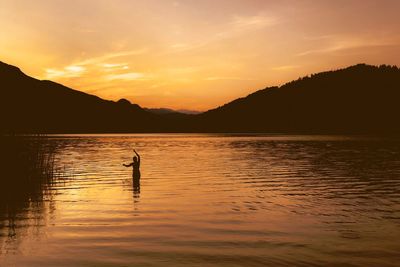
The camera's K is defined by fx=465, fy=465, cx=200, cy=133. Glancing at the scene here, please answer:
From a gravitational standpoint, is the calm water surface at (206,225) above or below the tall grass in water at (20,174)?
below

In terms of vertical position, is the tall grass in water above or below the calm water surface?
above

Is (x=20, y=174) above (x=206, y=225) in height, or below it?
above

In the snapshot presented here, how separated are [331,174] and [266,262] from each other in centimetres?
2698

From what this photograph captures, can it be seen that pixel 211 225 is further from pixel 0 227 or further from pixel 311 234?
pixel 0 227

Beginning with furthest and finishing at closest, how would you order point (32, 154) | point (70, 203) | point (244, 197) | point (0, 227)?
point (32, 154) < point (244, 197) < point (70, 203) < point (0, 227)

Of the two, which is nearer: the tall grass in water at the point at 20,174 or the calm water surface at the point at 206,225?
the calm water surface at the point at 206,225

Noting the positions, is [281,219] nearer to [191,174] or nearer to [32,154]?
Answer: [32,154]

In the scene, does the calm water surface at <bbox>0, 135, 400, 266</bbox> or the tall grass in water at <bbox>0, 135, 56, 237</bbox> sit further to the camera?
the tall grass in water at <bbox>0, 135, 56, 237</bbox>

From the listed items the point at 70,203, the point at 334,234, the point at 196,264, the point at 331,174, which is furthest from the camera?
the point at 331,174

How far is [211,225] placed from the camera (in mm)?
17266

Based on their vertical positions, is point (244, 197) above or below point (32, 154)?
below

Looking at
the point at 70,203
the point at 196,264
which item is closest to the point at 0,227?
the point at 70,203

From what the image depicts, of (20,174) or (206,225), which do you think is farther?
(20,174)

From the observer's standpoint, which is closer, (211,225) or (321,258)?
(321,258)
